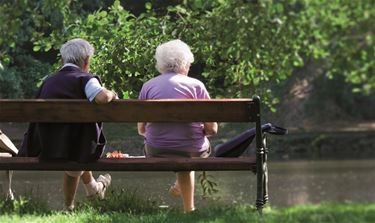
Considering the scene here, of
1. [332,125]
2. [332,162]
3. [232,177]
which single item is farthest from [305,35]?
[332,125]

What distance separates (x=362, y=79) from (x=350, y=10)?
0.42 metres

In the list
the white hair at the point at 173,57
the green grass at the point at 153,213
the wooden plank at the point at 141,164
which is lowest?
the green grass at the point at 153,213

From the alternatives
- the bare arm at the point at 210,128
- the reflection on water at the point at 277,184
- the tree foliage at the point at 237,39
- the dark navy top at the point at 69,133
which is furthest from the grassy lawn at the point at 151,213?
the reflection on water at the point at 277,184

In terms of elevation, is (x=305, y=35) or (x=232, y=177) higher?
(x=305, y=35)

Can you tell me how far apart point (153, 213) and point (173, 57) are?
1.25m

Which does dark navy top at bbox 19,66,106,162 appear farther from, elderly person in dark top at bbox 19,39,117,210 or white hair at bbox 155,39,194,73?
white hair at bbox 155,39,194,73

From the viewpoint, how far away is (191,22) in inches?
291

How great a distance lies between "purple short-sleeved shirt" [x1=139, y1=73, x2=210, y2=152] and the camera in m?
5.88

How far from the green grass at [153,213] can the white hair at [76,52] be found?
1140 millimetres

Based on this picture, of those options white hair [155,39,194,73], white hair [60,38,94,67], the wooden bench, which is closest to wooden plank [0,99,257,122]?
the wooden bench

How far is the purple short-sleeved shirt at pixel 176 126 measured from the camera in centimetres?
588

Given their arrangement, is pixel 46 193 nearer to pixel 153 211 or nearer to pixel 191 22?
pixel 191 22

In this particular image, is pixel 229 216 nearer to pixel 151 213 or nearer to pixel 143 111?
pixel 151 213

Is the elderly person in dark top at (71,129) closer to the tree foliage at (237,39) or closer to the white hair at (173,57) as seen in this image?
the tree foliage at (237,39)
